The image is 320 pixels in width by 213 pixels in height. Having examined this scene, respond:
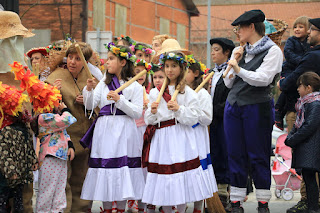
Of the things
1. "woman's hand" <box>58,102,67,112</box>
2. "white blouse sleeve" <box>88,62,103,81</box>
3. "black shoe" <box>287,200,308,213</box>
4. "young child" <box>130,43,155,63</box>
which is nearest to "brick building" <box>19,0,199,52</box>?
"young child" <box>130,43,155,63</box>

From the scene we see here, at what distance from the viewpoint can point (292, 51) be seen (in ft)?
27.2

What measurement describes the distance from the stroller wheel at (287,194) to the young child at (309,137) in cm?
176

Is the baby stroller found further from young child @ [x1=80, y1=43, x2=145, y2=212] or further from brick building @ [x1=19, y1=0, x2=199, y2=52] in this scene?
brick building @ [x1=19, y1=0, x2=199, y2=52]

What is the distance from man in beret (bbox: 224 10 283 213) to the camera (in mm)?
6445

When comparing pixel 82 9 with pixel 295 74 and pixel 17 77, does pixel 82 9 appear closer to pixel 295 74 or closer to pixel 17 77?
pixel 295 74

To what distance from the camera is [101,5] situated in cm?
2267

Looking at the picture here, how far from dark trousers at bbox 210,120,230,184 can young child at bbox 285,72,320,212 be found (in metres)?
0.86

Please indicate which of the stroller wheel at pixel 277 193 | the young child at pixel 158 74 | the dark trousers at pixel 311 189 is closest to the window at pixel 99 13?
the stroller wheel at pixel 277 193

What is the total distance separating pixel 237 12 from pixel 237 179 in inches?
1431

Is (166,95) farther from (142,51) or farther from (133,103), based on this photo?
(142,51)

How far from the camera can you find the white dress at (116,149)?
6352 mm

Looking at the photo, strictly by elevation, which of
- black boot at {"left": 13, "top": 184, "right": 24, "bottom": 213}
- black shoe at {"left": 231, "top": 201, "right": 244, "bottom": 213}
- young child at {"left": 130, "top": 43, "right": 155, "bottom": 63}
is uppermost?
young child at {"left": 130, "top": 43, "right": 155, "bottom": 63}

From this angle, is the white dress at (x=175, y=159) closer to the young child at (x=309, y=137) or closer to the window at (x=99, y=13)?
the young child at (x=309, y=137)

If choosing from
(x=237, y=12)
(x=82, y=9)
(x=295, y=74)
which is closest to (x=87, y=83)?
(x=295, y=74)
